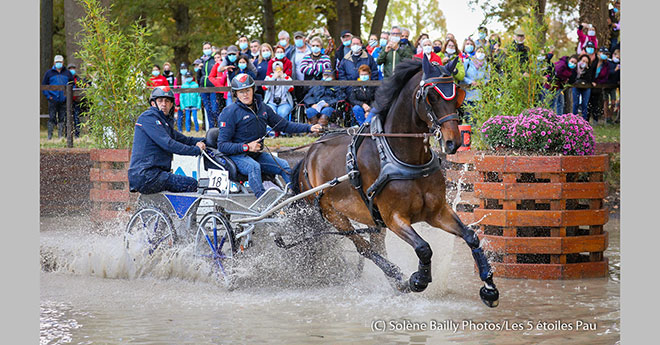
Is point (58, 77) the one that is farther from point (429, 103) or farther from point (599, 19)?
point (429, 103)

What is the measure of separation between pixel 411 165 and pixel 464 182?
13.3ft

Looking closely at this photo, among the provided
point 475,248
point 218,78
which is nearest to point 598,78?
point 218,78

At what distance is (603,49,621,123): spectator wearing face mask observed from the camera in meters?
A: 18.3

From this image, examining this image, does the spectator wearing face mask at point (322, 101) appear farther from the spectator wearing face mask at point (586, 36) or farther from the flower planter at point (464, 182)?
the spectator wearing face mask at point (586, 36)

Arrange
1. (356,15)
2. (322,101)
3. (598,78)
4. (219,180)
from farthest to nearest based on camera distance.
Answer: (356,15), (598,78), (322,101), (219,180)

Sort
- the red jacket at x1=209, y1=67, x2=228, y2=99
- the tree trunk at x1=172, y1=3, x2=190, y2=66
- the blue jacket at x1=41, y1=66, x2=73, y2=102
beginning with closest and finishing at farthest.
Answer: the red jacket at x1=209, y1=67, x2=228, y2=99 < the blue jacket at x1=41, y1=66, x2=73, y2=102 < the tree trunk at x1=172, y1=3, x2=190, y2=66

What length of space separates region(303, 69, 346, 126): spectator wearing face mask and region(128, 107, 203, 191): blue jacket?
5.08 meters

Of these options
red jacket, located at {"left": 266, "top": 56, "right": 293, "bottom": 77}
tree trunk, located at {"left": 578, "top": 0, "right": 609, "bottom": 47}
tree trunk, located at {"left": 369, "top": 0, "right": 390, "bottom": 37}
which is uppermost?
tree trunk, located at {"left": 369, "top": 0, "right": 390, "bottom": 37}

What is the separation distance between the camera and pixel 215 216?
29.7 feet

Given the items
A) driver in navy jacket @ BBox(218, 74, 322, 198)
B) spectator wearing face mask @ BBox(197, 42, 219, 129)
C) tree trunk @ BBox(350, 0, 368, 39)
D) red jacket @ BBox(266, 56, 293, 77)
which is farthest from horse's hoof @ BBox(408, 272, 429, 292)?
tree trunk @ BBox(350, 0, 368, 39)

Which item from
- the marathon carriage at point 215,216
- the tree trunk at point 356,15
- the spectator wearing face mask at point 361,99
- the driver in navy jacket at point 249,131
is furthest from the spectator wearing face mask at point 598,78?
the tree trunk at point 356,15

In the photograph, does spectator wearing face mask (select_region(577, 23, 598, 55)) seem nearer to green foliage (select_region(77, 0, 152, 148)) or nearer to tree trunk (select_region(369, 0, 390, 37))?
tree trunk (select_region(369, 0, 390, 37))

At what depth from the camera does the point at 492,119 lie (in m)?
9.88

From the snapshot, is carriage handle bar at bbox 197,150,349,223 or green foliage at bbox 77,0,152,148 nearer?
carriage handle bar at bbox 197,150,349,223
